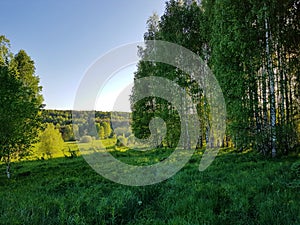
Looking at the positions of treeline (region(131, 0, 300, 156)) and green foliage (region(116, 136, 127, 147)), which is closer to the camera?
treeline (region(131, 0, 300, 156))

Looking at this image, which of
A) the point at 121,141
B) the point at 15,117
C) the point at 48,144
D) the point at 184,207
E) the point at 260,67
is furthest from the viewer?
the point at 121,141

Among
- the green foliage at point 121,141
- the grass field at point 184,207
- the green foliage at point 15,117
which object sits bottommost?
the green foliage at point 121,141

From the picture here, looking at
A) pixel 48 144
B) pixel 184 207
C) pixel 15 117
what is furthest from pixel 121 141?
pixel 184 207

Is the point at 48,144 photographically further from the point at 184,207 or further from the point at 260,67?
the point at 184,207

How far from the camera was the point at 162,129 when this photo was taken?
30.2 metres

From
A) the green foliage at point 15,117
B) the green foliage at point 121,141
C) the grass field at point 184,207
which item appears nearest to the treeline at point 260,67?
the grass field at point 184,207

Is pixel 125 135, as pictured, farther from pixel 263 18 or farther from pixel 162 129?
pixel 263 18

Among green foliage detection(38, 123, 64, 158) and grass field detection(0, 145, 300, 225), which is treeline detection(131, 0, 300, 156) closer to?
grass field detection(0, 145, 300, 225)

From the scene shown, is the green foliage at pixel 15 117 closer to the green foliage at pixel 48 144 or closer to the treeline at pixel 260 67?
the treeline at pixel 260 67

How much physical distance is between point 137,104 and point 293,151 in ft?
80.9

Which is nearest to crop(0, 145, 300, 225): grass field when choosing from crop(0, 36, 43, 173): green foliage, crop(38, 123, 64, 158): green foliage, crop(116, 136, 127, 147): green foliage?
crop(0, 36, 43, 173): green foliage

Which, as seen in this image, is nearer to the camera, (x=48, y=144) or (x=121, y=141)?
(x=48, y=144)

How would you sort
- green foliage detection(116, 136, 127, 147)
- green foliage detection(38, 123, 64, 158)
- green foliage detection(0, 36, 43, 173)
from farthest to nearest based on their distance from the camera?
green foliage detection(116, 136, 127, 147), green foliage detection(38, 123, 64, 158), green foliage detection(0, 36, 43, 173)

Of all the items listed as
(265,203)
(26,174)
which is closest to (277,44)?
(265,203)
